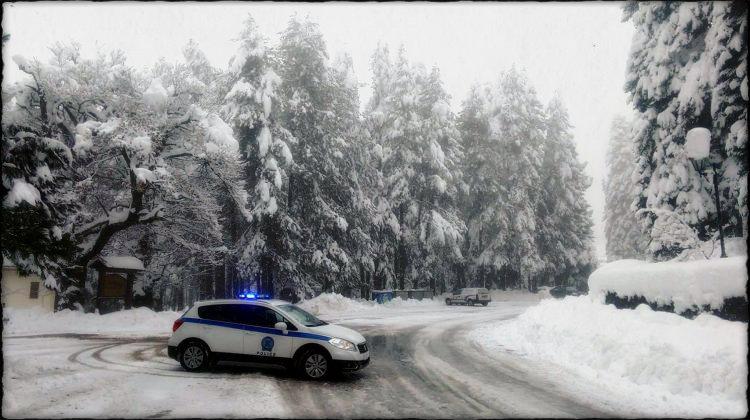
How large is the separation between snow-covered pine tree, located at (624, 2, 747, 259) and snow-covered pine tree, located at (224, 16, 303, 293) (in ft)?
59.3

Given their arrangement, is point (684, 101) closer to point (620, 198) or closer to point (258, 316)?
point (258, 316)

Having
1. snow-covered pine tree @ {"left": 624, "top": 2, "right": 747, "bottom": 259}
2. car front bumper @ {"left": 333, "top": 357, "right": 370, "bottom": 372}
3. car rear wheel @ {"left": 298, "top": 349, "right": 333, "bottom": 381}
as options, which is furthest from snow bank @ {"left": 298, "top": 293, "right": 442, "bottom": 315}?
car front bumper @ {"left": 333, "top": 357, "right": 370, "bottom": 372}

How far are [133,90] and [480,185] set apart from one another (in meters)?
31.6

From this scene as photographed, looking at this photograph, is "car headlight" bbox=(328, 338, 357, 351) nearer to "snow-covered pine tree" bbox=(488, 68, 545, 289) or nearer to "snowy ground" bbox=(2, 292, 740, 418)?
"snowy ground" bbox=(2, 292, 740, 418)

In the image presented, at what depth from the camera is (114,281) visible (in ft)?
86.6

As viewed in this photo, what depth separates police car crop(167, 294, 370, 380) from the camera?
10234mm

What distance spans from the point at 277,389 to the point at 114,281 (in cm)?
2083

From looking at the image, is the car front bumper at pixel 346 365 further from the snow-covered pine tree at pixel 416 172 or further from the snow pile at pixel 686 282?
the snow-covered pine tree at pixel 416 172

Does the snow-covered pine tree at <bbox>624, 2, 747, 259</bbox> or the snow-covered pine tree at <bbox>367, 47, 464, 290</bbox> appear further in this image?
the snow-covered pine tree at <bbox>367, 47, 464, 290</bbox>

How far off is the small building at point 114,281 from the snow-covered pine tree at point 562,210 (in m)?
35.2

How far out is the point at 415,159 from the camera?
40.3 meters

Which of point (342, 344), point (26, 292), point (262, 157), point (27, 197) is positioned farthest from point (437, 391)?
point (26, 292)

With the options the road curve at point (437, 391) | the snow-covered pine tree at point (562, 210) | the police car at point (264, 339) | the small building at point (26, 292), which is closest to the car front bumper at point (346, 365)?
the police car at point (264, 339)

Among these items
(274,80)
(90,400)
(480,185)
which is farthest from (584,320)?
(480,185)
